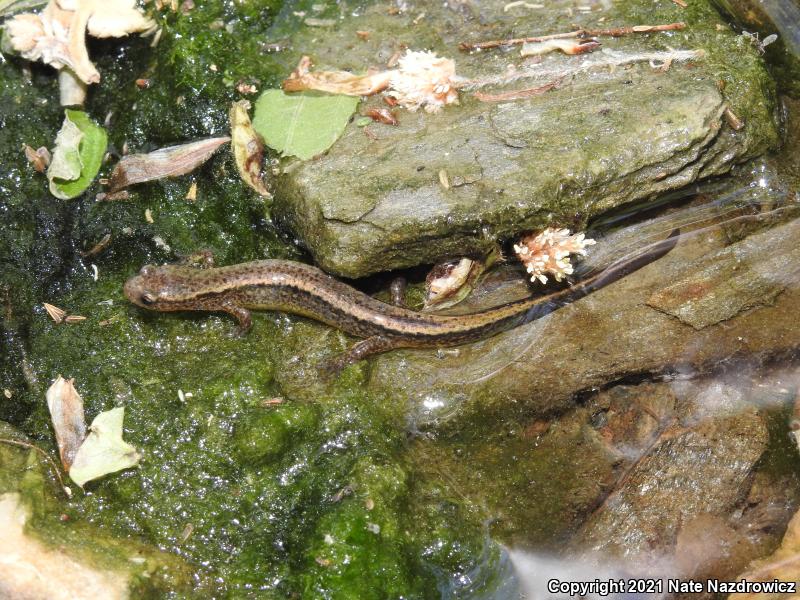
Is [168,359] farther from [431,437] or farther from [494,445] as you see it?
[494,445]

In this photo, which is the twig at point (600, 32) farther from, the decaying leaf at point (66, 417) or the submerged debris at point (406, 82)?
the decaying leaf at point (66, 417)

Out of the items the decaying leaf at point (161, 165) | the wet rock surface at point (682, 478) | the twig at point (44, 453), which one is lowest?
the wet rock surface at point (682, 478)

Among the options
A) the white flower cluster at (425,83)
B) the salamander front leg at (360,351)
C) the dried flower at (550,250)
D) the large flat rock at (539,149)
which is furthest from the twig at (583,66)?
the salamander front leg at (360,351)

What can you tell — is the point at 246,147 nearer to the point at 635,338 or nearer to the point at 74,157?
the point at 74,157

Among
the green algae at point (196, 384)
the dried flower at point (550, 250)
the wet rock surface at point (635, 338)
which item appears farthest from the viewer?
the wet rock surface at point (635, 338)

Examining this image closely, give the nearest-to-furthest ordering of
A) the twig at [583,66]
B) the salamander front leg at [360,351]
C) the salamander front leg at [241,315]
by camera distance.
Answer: the twig at [583,66], the salamander front leg at [360,351], the salamander front leg at [241,315]

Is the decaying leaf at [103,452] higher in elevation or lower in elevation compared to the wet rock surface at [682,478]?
higher

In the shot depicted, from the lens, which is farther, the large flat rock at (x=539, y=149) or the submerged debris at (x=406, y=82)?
the submerged debris at (x=406, y=82)

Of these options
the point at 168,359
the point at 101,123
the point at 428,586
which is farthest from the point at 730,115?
the point at 101,123
